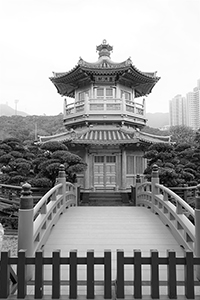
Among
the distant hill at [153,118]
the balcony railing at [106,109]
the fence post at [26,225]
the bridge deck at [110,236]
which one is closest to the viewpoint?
the fence post at [26,225]

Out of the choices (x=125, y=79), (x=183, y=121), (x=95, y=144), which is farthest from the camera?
(x=183, y=121)

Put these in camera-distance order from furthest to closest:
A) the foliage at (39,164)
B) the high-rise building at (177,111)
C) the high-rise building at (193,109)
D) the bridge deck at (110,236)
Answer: the high-rise building at (177,111) < the high-rise building at (193,109) < the foliage at (39,164) < the bridge deck at (110,236)

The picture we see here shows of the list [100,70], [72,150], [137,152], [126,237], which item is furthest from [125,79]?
[126,237]

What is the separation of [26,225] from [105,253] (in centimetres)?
164

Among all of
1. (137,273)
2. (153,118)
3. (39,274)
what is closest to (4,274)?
(39,274)

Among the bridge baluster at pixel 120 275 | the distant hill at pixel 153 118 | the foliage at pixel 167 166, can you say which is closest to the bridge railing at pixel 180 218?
the bridge baluster at pixel 120 275

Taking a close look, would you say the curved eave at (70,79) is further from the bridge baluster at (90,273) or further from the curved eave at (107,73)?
the bridge baluster at (90,273)

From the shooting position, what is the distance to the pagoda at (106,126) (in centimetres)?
1436

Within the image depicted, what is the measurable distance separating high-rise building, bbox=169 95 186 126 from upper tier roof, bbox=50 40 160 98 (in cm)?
7036

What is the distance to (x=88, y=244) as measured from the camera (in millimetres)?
5340

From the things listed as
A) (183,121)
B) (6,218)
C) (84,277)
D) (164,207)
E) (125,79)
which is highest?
(183,121)

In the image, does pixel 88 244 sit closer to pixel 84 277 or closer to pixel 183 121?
pixel 84 277

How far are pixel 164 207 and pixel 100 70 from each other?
10310 mm

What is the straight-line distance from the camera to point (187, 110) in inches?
3093
